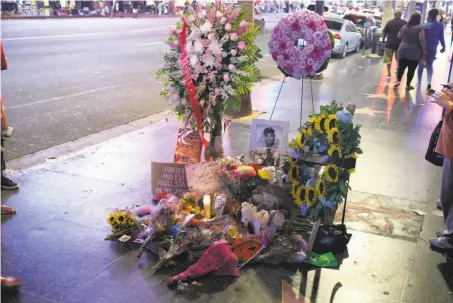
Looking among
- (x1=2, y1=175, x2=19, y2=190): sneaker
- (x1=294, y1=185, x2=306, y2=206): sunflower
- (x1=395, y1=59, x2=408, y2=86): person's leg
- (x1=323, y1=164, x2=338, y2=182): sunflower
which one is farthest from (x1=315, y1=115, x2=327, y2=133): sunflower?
(x1=395, y1=59, x2=408, y2=86): person's leg

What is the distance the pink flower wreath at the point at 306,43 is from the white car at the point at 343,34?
13.6 m

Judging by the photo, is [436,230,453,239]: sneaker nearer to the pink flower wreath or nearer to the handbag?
the handbag

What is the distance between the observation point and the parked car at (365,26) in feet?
69.3

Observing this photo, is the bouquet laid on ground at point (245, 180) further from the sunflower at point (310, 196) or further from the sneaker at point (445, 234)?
the sneaker at point (445, 234)

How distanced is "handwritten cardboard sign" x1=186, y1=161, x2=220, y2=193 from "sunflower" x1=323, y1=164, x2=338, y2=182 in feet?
3.87

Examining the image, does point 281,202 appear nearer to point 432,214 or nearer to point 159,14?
point 432,214

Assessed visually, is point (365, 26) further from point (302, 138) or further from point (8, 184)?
point (8, 184)

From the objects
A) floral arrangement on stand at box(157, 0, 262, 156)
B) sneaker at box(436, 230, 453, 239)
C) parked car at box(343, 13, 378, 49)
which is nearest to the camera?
sneaker at box(436, 230, 453, 239)

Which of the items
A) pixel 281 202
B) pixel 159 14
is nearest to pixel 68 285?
pixel 281 202

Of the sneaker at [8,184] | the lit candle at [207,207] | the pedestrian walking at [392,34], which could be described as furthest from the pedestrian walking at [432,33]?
the sneaker at [8,184]

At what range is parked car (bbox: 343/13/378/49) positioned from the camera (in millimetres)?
21125

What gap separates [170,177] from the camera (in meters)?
4.77

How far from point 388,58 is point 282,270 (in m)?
10.9

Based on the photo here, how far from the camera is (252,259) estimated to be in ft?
12.7
